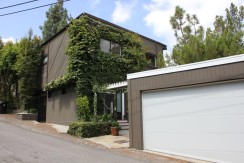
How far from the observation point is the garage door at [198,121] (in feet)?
29.6

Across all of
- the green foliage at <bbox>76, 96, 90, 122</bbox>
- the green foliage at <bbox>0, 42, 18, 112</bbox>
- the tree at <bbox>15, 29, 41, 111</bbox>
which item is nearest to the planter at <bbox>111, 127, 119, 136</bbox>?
the green foliage at <bbox>76, 96, 90, 122</bbox>

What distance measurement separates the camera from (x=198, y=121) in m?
9.92

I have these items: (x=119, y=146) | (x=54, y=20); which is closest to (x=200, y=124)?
(x=119, y=146)

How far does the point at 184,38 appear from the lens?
17.7 m

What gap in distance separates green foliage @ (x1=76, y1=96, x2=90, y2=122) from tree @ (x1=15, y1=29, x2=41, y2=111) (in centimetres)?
849

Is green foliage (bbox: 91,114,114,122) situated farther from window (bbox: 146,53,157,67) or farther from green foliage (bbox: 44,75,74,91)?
window (bbox: 146,53,157,67)

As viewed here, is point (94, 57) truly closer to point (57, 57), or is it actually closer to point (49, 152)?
point (57, 57)

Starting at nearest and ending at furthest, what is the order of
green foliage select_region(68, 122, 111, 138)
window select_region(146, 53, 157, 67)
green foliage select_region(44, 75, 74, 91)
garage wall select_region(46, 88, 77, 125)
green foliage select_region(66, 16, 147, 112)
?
green foliage select_region(68, 122, 111, 138) < green foliage select_region(66, 16, 147, 112) < green foliage select_region(44, 75, 74, 91) < garage wall select_region(46, 88, 77, 125) < window select_region(146, 53, 157, 67)

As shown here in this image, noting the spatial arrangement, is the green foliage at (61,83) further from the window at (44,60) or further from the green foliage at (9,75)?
the green foliage at (9,75)

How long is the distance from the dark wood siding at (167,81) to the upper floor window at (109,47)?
759 cm

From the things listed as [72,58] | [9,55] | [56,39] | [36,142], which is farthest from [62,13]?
[36,142]

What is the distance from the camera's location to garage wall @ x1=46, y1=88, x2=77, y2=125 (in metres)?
18.0

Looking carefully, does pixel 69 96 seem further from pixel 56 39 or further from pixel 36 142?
pixel 36 142

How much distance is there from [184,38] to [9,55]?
16.2 metres
